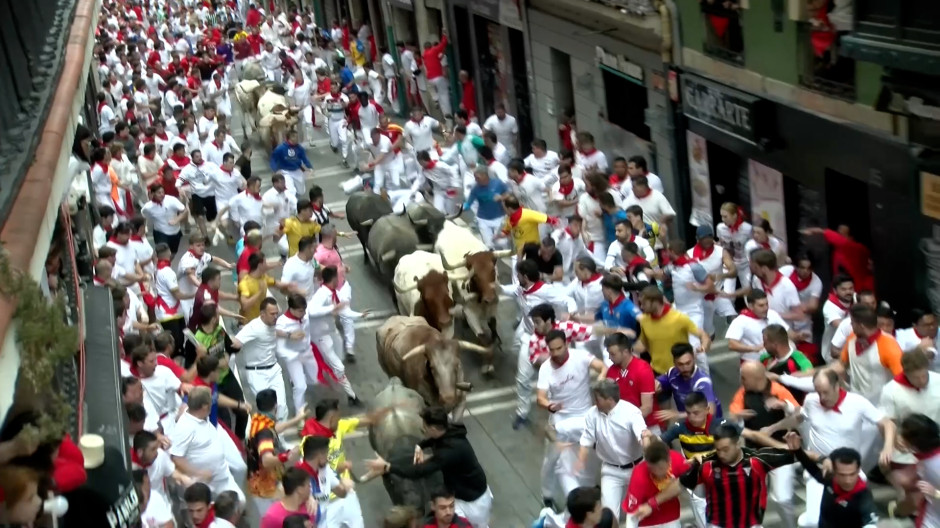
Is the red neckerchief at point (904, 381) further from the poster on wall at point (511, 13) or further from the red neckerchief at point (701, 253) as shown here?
the poster on wall at point (511, 13)

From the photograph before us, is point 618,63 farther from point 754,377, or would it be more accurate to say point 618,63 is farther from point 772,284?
point 754,377

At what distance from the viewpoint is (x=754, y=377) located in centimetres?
880

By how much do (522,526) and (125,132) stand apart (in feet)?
42.4

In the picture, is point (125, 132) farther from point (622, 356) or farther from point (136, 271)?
point (622, 356)

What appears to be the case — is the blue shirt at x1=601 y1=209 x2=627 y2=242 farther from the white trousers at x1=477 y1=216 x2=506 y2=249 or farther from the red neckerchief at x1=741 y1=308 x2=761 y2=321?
the red neckerchief at x1=741 y1=308 x2=761 y2=321

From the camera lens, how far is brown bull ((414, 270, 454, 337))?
494 inches

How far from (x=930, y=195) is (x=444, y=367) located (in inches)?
170

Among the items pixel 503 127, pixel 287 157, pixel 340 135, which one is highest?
pixel 287 157

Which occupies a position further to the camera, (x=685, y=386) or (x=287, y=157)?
(x=287, y=157)

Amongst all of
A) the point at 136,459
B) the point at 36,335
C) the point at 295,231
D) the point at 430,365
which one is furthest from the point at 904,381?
the point at 295,231

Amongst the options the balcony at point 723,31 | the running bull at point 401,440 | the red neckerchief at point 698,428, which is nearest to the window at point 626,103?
the balcony at point 723,31

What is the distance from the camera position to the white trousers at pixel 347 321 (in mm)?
12738

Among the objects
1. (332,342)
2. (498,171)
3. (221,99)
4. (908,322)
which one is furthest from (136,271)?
(221,99)

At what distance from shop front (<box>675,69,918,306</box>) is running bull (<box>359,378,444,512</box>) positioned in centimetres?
453
